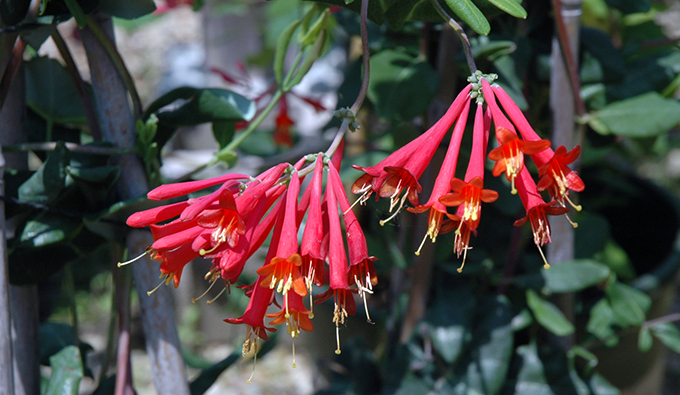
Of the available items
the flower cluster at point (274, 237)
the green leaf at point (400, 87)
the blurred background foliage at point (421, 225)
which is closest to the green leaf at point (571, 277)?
the blurred background foliage at point (421, 225)

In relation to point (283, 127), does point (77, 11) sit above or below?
above

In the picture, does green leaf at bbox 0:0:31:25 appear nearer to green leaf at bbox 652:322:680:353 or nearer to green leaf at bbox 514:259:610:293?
green leaf at bbox 514:259:610:293

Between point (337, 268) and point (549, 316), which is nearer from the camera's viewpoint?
point (337, 268)

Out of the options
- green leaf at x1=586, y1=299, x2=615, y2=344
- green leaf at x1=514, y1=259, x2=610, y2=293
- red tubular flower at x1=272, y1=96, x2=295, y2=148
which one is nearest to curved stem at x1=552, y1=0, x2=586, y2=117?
green leaf at x1=514, y1=259, x2=610, y2=293

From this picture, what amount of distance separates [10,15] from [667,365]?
144cm

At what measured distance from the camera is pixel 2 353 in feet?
1.22

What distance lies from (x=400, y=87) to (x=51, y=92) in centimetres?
35

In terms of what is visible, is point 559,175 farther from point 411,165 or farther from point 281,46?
point 281,46

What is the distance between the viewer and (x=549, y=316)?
64 centimetres

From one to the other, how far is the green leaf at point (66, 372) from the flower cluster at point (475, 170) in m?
0.32

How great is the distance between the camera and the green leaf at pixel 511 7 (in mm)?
323

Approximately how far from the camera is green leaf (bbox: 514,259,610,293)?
2.01 feet

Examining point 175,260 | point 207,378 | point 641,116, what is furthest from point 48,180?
point 641,116

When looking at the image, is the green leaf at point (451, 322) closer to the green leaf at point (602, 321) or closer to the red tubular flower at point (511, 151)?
the green leaf at point (602, 321)
